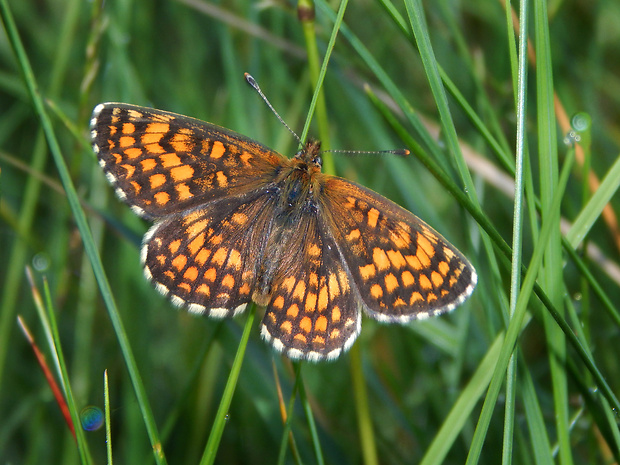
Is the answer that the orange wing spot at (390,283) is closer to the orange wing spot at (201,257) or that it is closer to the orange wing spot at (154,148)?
the orange wing spot at (201,257)

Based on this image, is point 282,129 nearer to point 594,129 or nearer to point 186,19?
point 186,19

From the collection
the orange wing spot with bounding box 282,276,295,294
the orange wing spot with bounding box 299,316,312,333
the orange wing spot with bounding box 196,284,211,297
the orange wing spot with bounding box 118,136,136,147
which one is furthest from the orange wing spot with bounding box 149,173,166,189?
the orange wing spot with bounding box 299,316,312,333

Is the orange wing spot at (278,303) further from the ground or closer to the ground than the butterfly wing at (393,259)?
closer to the ground

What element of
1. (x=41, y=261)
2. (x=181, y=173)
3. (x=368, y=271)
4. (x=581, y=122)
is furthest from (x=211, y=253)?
(x=581, y=122)

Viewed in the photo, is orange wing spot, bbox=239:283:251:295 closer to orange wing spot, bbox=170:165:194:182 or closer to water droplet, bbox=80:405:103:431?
orange wing spot, bbox=170:165:194:182

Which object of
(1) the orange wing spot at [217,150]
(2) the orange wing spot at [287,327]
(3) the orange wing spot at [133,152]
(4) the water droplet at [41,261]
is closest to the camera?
(2) the orange wing spot at [287,327]

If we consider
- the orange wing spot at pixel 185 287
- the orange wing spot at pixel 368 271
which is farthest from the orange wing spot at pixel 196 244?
the orange wing spot at pixel 368 271

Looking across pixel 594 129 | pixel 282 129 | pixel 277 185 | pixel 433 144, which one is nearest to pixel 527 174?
pixel 433 144

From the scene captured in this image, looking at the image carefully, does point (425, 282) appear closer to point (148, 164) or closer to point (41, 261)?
point (148, 164)
